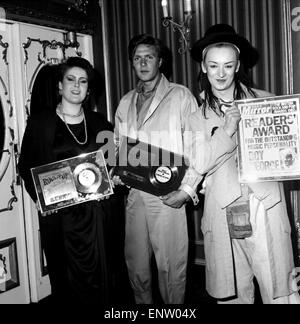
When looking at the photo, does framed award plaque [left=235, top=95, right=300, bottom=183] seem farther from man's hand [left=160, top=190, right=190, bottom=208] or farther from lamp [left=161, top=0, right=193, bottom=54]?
lamp [left=161, top=0, right=193, bottom=54]

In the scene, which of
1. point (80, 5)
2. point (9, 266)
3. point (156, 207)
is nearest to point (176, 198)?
Answer: point (156, 207)

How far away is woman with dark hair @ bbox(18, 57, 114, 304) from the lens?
250 centimetres

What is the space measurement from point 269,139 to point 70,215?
131cm

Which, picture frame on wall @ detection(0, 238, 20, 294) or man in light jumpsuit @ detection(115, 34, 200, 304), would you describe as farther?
picture frame on wall @ detection(0, 238, 20, 294)

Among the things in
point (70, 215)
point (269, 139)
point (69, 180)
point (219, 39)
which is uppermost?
point (219, 39)

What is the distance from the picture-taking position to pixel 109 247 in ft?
8.56

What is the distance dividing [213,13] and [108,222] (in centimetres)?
208

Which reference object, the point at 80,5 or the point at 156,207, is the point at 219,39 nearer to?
the point at 156,207

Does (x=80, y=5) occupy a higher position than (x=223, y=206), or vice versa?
(x=80, y=5)

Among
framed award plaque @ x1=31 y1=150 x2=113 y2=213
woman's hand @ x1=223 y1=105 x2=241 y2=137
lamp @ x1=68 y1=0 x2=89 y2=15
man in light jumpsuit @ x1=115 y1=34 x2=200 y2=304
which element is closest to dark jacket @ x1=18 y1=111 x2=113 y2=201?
framed award plaque @ x1=31 y1=150 x2=113 y2=213

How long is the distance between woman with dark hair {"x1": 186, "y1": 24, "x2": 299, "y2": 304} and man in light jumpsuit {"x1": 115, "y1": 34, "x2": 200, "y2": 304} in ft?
1.34

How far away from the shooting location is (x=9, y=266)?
3.11 m
